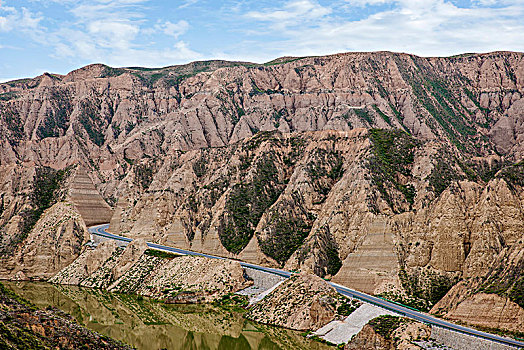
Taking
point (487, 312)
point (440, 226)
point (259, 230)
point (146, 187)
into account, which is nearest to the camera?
point (487, 312)

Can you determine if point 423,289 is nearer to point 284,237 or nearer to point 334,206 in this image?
point 334,206

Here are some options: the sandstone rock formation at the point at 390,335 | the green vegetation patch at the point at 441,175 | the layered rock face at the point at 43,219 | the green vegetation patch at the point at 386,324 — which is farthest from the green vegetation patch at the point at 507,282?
the layered rock face at the point at 43,219

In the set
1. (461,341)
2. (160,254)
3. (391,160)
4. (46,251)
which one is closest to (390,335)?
(461,341)

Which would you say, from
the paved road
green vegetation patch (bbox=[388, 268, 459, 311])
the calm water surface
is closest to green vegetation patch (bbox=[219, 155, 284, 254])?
the paved road

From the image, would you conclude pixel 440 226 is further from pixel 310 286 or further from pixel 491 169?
pixel 491 169

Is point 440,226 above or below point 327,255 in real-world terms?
above

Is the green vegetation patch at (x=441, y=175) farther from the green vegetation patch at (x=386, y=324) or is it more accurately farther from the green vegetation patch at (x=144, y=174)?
the green vegetation patch at (x=144, y=174)

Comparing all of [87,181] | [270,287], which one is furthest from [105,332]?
[87,181]
